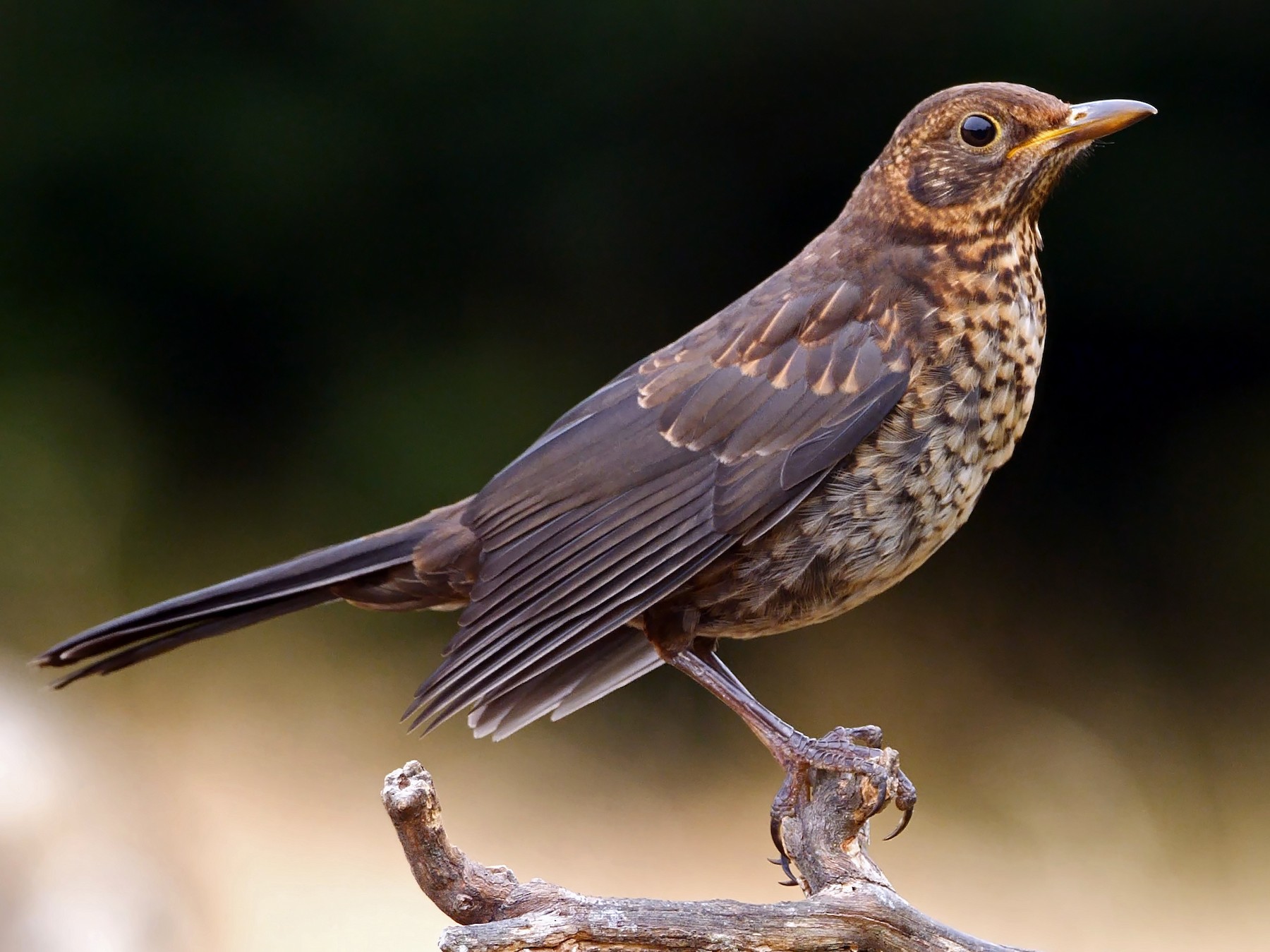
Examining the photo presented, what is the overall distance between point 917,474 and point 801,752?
63 cm

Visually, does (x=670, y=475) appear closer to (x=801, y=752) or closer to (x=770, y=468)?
(x=770, y=468)

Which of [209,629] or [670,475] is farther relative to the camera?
[209,629]

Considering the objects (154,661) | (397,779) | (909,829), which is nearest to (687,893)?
(909,829)

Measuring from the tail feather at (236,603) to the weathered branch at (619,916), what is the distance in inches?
34.5

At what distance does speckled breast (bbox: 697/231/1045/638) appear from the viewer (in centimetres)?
296

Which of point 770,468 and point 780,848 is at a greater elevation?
point 770,468

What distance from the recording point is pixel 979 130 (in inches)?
123

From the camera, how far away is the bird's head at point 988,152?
10.1 feet

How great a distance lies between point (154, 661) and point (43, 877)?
159 cm

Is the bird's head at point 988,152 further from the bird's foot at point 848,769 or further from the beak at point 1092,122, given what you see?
the bird's foot at point 848,769

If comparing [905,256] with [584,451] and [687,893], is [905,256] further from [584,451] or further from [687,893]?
[687,893]

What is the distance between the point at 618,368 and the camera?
20.5 feet

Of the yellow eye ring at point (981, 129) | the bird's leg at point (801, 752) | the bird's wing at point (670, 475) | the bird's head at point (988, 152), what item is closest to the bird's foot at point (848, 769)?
the bird's leg at point (801, 752)

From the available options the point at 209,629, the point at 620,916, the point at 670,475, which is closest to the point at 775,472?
the point at 670,475
